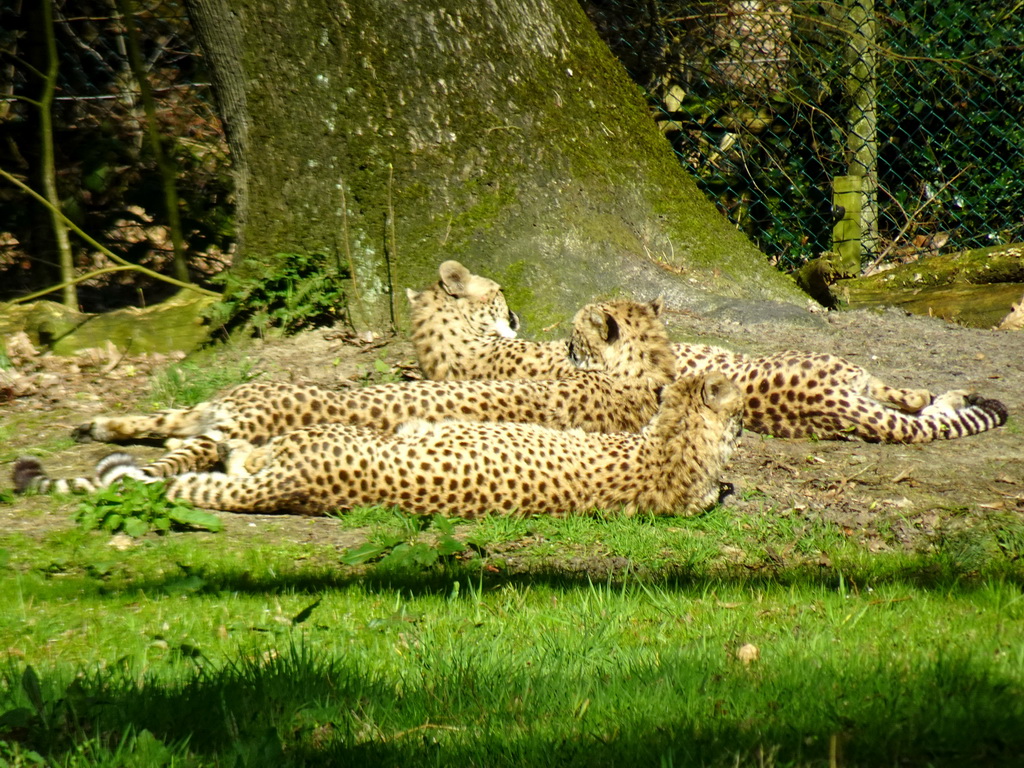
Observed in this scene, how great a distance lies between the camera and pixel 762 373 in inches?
235

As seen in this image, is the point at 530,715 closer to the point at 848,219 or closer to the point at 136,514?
the point at 136,514

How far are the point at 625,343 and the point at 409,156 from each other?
6.32 ft

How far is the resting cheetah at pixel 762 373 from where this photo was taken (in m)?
5.75

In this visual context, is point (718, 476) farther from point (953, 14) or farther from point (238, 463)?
point (953, 14)

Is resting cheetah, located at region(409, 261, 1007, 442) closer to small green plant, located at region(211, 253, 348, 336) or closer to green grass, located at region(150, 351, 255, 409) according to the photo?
small green plant, located at region(211, 253, 348, 336)

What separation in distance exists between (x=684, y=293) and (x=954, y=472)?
7.79 ft

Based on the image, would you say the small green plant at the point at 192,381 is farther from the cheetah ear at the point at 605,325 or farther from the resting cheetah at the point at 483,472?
the cheetah ear at the point at 605,325

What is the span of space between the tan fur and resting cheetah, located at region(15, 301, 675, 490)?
41cm

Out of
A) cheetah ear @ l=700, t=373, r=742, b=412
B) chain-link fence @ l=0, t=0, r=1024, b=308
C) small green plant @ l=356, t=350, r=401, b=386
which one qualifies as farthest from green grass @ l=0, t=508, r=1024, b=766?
chain-link fence @ l=0, t=0, r=1024, b=308

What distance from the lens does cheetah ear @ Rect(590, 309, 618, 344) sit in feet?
19.7

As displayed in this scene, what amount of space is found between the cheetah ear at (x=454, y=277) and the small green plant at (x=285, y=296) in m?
0.74

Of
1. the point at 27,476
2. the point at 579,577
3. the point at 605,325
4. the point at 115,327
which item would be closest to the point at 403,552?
the point at 579,577

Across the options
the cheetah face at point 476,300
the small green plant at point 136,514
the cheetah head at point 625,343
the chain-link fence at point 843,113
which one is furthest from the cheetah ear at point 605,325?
the chain-link fence at point 843,113

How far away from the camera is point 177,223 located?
7918mm
